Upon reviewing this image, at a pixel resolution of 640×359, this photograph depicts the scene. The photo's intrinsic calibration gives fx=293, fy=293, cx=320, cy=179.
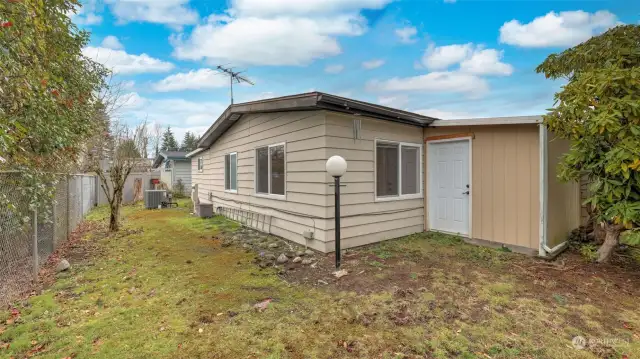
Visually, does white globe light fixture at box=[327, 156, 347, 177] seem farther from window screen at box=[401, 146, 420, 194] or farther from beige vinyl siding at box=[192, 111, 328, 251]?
window screen at box=[401, 146, 420, 194]

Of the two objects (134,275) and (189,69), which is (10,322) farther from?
(189,69)

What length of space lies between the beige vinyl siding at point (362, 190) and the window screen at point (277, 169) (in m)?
1.54

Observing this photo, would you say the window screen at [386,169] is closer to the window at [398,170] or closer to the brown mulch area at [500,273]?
the window at [398,170]

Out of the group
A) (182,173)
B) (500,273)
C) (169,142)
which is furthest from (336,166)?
(169,142)

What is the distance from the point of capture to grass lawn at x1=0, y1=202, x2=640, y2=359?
2.37m

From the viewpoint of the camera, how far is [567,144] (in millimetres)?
5434

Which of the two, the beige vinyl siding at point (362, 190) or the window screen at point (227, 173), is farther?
the window screen at point (227, 173)

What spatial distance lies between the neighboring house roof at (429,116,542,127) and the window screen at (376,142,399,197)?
1.07 metres

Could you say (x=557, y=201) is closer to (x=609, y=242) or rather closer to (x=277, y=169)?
(x=609, y=242)

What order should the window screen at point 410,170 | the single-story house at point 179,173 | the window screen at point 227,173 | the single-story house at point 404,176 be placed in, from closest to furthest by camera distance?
the single-story house at point 404,176 → the window screen at point 410,170 → the window screen at point 227,173 → the single-story house at point 179,173

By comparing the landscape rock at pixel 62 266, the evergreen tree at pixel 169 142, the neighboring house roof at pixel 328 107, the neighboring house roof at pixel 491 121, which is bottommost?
the landscape rock at pixel 62 266

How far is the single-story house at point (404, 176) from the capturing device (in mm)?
4836

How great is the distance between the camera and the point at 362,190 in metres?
5.25

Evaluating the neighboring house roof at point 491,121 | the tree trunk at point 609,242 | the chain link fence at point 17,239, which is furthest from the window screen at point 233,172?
the tree trunk at point 609,242
